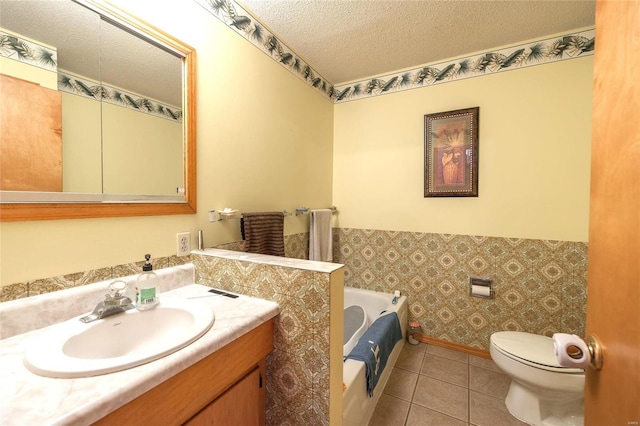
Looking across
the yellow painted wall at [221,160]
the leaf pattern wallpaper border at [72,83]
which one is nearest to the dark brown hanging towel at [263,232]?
the yellow painted wall at [221,160]

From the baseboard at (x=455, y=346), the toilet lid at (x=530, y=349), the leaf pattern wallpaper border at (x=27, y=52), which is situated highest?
the leaf pattern wallpaper border at (x=27, y=52)

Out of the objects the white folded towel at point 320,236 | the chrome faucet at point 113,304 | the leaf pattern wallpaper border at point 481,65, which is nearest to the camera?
the chrome faucet at point 113,304

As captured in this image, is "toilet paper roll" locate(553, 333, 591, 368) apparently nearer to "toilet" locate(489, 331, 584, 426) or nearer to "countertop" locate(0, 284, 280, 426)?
"countertop" locate(0, 284, 280, 426)

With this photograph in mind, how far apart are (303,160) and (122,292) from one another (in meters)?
1.61

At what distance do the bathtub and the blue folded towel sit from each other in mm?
50

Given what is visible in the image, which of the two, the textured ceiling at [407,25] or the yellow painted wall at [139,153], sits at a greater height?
the textured ceiling at [407,25]

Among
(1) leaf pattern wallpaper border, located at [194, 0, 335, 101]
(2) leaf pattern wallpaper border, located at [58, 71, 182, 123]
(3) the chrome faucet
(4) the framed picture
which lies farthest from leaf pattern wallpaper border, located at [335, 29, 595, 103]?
(3) the chrome faucet

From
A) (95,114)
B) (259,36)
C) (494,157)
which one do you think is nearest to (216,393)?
(95,114)

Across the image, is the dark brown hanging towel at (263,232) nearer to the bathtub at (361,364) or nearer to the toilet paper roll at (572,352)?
the bathtub at (361,364)

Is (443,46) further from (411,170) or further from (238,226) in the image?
(238,226)

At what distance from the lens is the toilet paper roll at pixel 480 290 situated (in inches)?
82.2

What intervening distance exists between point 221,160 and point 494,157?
2.09m

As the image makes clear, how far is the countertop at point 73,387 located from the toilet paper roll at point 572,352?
0.90m

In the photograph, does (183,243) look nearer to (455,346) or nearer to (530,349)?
(530,349)
